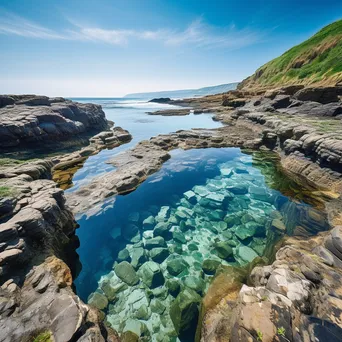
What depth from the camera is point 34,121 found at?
18.6m

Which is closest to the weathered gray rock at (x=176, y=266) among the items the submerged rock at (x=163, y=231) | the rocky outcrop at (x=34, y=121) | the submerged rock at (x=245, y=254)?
the submerged rock at (x=163, y=231)

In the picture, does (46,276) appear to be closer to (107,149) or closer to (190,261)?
(190,261)

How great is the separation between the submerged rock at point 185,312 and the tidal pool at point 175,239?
2 cm

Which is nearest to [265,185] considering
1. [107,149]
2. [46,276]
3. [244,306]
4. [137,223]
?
[137,223]

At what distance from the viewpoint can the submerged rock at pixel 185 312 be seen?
4.81m

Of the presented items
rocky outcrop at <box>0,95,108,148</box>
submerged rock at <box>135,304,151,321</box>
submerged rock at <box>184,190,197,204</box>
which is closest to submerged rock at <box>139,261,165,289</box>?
submerged rock at <box>135,304,151,321</box>

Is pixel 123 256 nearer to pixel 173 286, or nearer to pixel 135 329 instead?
pixel 173 286

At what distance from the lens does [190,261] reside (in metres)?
6.94

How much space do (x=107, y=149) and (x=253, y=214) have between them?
18.0 meters

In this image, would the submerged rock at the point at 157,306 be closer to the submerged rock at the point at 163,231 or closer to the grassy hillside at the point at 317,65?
the submerged rock at the point at 163,231

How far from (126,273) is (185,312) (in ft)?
8.30

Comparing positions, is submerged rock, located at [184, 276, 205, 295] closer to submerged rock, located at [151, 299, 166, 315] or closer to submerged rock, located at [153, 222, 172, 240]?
submerged rock, located at [151, 299, 166, 315]

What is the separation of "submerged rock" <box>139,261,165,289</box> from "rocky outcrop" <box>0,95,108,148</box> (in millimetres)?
18447

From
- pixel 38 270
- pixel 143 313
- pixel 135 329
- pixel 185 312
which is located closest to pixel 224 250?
pixel 185 312
